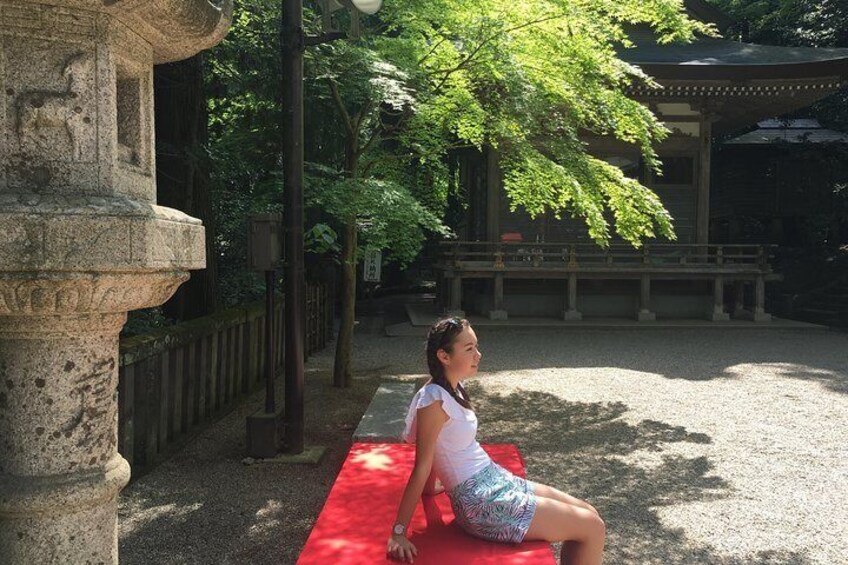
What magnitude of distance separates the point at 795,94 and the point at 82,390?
15.7m

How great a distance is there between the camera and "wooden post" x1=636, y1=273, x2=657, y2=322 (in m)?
14.2

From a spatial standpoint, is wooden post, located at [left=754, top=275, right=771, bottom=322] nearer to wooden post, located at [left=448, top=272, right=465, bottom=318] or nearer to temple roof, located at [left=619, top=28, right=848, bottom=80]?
temple roof, located at [left=619, top=28, right=848, bottom=80]

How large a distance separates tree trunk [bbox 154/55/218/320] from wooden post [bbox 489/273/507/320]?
26.2 feet

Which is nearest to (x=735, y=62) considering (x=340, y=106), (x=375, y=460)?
(x=340, y=106)

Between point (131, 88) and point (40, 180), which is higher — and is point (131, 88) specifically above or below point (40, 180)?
above

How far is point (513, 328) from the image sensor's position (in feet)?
44.0

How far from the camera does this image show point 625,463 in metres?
5.10

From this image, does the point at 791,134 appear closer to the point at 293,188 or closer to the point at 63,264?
the point at 293,188

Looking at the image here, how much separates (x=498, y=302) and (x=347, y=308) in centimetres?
758

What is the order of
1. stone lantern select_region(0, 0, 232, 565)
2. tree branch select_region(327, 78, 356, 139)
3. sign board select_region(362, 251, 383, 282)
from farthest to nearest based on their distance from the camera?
1. sign board select_region(362, 251, 383, 282)
2. tree branch select_region(327, 78, 356, 139)
3. stone lantern select_region(0, 0, 232, 565)

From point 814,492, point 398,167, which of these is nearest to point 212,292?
point 398,167

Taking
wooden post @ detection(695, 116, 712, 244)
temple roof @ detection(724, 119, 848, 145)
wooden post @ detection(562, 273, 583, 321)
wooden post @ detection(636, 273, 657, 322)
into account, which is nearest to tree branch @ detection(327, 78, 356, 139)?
wooden post @ detection(562, 273, 583, 321)

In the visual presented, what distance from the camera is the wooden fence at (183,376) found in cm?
449

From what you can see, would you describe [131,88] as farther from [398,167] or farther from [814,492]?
[398,167]
